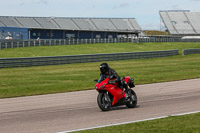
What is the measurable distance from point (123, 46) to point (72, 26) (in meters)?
41.0

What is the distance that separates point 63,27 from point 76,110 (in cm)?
9314

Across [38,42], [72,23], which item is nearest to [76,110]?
[38,42]

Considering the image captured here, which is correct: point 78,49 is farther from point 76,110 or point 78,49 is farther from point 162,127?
point 162,127

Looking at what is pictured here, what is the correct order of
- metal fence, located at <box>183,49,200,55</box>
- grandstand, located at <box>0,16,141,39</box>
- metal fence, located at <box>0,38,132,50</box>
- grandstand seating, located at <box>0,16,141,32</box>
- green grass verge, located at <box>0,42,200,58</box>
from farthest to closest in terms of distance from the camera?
grandstand seating, located at <box>0,16,141,32</box> → grandstand, located at <box>0,16,141,39</box> → metal fence, located at <box>183,49,200,55</box> → metal fence, located at <box>0,38,132,50</box> → green grass verge, located at <box>0,42,200,58</box>

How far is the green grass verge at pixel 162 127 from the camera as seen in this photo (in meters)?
9.27

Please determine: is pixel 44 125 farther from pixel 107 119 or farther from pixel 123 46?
pixel 123 46

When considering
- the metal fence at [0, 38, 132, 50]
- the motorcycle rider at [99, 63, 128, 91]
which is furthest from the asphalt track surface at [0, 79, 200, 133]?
the metal fence at [0, 38, 132, 50]

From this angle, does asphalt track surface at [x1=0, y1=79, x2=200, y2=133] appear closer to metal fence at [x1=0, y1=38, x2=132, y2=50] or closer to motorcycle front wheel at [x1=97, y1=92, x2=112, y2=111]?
motorcycle front wheel at [x1=97, y1=92, x2=112, y2=111]

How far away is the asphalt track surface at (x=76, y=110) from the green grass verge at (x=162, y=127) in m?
0.77

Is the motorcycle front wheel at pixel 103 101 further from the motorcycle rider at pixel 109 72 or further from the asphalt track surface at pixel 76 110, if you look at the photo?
the motorcycle rider at pixel 109 72

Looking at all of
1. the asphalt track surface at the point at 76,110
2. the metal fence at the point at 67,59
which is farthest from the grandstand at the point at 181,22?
the asphalt track surface at the point at 76,110

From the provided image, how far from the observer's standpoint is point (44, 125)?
33.3 feet

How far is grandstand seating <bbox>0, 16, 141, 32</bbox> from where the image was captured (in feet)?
313

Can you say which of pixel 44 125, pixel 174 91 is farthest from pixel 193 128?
pixel 174 91
